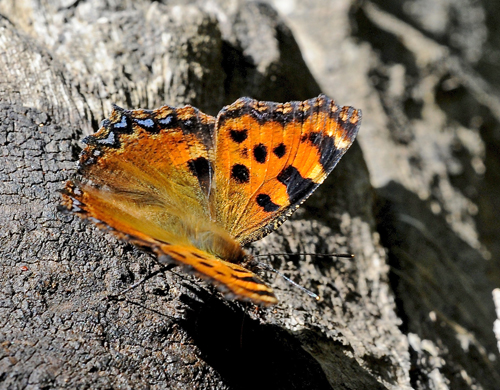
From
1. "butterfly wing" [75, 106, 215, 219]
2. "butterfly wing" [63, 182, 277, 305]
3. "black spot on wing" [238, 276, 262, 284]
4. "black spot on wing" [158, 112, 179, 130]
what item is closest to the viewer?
"butterfly wing" [63, 182, 277, 305]

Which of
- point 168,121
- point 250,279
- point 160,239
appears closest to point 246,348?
point 250,279

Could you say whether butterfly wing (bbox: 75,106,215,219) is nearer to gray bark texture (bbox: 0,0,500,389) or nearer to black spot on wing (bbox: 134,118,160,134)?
black spot on wing (bbox: 134,118,160,134)

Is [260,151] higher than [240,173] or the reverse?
higher

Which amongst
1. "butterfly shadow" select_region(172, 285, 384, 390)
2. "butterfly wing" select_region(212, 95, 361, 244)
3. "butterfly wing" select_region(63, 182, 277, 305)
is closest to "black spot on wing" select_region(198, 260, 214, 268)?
"butterfly wing" select_region(63, 182, 277, 305)

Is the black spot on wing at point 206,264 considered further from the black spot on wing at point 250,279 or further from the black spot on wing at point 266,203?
the black spot on wing at point 266,203

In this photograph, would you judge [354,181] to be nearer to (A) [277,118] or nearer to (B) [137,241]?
(A) [277,118]

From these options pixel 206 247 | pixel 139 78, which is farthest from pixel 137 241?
pixel 139 78

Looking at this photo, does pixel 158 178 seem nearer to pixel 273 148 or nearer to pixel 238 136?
pixel 238 136

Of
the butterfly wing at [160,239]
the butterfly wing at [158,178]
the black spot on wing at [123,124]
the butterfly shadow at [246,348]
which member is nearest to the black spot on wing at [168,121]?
the butterfly wing at [158,178]
